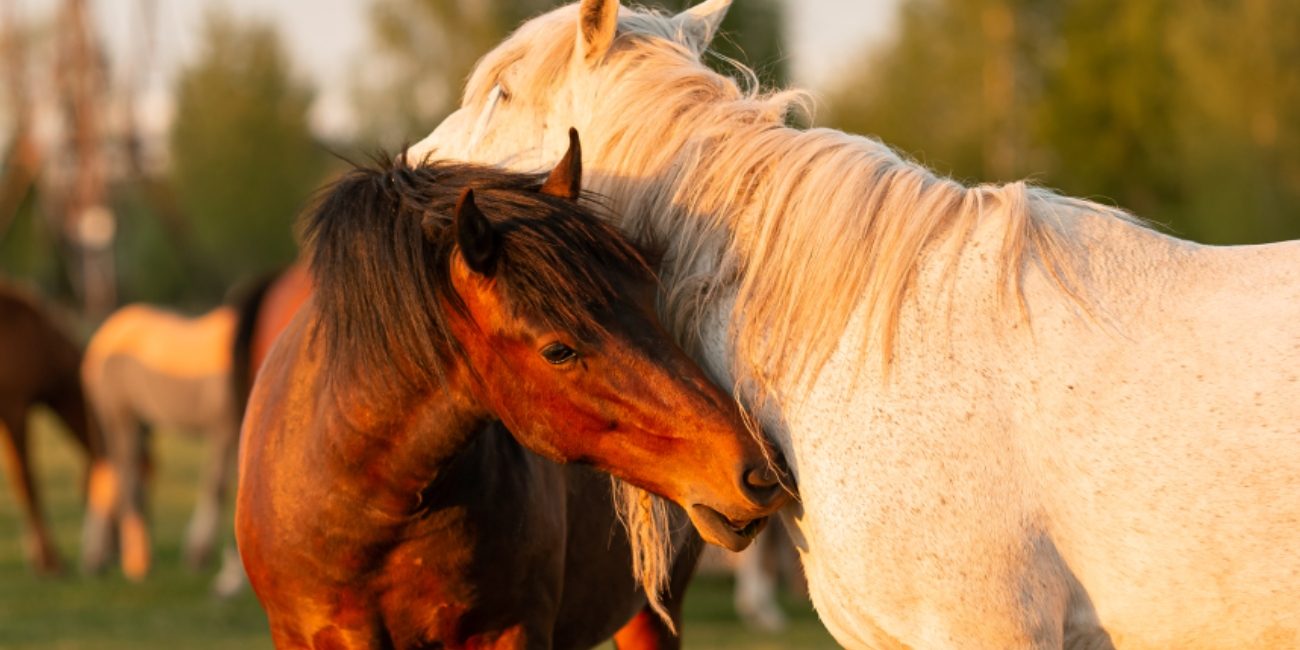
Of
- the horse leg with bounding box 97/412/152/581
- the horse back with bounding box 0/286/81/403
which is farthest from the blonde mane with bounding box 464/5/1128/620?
the horse back with bounding box 0/286/81/403

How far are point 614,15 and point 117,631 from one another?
267 inches

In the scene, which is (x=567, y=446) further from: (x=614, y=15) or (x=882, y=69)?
(x=882, y=69)

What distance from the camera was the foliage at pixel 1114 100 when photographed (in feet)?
85.6

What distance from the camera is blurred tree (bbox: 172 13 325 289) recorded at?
39.7 meters

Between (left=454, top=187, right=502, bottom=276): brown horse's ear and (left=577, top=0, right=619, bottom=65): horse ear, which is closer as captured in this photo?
(left=454, top=187, right=502, bottom=276): brown horse's ear

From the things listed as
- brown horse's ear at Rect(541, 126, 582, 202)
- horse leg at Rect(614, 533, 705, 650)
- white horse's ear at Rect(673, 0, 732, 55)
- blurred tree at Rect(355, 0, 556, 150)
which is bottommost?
blurred tree at Rect(355, 0, 556, 150)

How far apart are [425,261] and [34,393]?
35.5 feet

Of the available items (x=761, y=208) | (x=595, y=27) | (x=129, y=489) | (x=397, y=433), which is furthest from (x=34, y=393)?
(x=761, y=208)

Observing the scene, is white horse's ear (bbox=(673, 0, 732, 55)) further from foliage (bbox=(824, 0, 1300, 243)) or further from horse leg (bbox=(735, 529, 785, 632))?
foliage (bbox=(824, 0, 1300, 243))

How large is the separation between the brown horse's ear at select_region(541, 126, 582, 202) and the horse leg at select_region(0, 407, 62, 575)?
9.44m

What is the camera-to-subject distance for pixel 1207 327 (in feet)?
8.79

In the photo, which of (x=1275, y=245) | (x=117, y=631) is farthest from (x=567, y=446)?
(x=117, y=631)

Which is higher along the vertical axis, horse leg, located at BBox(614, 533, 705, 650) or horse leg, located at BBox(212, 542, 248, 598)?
horse leg, located at BBox(614, 533, 705, 650)

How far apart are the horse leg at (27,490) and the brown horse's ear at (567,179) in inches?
372
